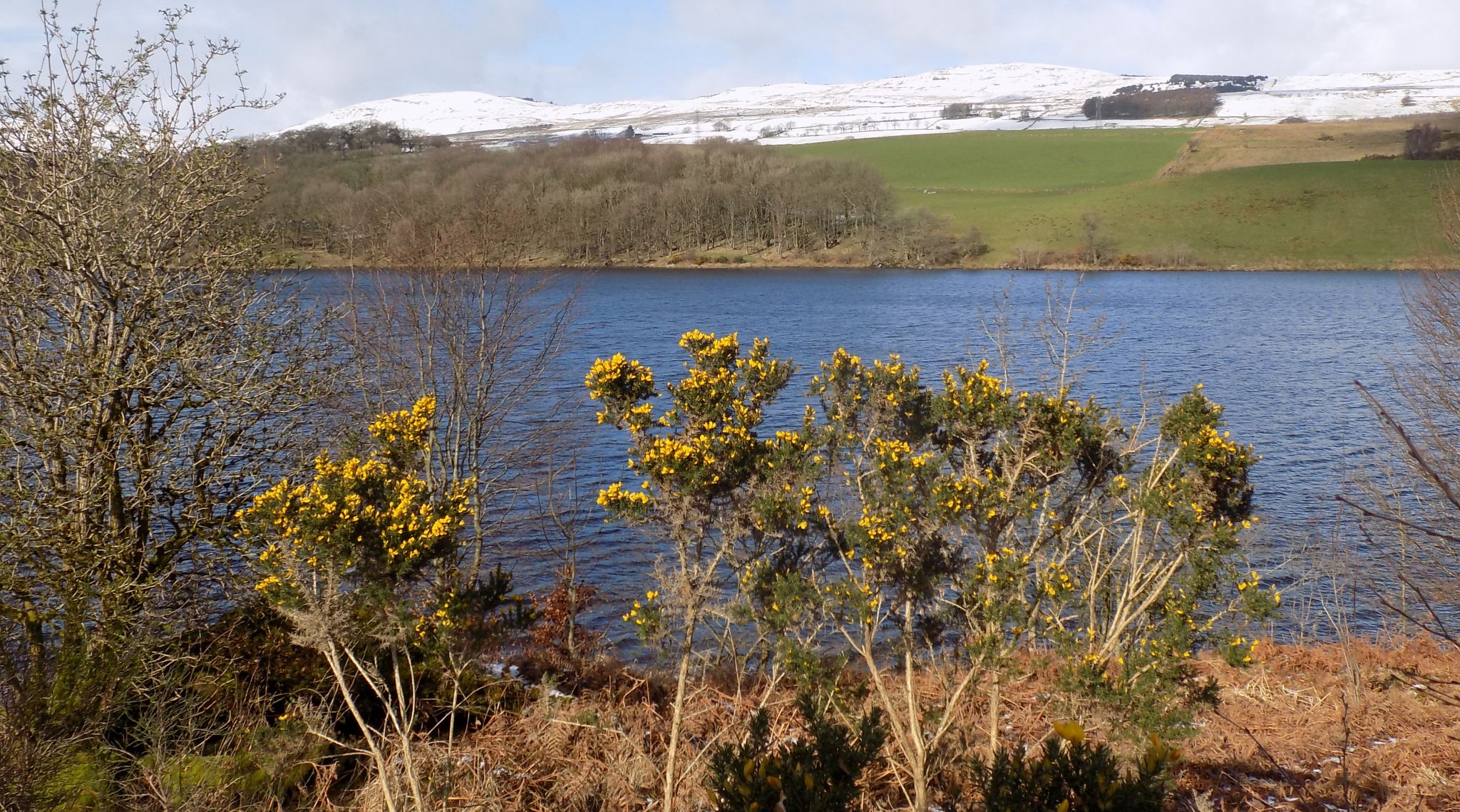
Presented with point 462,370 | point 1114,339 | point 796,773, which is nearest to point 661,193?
point 1114,339

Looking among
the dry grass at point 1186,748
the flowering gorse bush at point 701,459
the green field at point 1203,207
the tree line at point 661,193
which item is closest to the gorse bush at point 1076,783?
the dry grass at point 1186,748

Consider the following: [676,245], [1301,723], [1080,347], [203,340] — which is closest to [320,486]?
[203,340]

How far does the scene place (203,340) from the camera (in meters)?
8.94

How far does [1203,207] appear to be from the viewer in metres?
85.2

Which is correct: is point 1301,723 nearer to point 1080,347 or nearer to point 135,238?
point 1080,347

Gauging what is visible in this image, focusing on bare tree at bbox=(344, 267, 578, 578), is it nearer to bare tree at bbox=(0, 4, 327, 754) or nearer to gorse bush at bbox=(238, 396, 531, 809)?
bare tree at bbox=(0, 4, 327, 754)

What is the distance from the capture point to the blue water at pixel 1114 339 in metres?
21.3

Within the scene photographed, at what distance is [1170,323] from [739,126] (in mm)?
144222

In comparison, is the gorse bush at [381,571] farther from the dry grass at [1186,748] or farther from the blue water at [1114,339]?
the blue water at [1114,339]

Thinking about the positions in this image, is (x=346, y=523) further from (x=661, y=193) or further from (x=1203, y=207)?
(x=1203, y=207)

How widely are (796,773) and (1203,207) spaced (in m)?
94.5

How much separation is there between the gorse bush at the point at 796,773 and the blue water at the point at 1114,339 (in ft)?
27.9

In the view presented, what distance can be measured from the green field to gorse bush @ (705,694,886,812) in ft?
259

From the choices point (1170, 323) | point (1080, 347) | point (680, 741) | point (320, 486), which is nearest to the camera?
point (320, 486)
